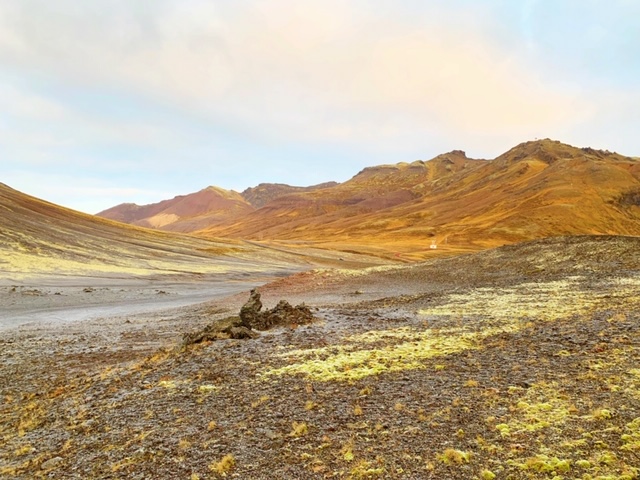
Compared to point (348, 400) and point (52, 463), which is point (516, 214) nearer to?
point (348, 400)

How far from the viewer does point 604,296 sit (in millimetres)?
21594

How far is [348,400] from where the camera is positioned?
992 centimetres

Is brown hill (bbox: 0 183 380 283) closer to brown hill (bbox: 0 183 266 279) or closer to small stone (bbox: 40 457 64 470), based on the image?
brown hill (bbox: 0 183 266 279)

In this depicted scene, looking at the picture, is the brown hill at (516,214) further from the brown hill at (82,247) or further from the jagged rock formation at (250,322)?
the jagged rock formation at (250,322)

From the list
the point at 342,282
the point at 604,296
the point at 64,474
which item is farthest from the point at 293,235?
the point at 64,474

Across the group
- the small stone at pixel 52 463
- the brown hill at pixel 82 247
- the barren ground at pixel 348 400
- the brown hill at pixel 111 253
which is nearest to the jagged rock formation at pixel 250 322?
the barren ground at pixel 348 400

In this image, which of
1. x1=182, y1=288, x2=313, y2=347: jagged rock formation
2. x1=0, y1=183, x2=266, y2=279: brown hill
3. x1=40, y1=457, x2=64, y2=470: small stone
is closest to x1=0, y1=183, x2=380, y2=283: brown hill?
x1=0, y1=183, x2=266, y2=279: brown hill

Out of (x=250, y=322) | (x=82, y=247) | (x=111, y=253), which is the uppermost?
(x=82, y=247)

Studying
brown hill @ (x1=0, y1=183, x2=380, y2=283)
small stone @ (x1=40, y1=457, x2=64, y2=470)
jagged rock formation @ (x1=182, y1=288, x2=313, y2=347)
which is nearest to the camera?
small stone @ (x1=40, y1=457, x2=64, y2=470)

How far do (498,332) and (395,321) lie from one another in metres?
5.41

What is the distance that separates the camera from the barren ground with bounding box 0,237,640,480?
23.3 feet

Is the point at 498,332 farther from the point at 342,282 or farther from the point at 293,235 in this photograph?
the point at 293,235

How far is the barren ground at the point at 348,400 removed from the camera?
710 centimetres

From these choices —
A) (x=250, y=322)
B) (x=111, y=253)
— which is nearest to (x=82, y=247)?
(x=111, y=253)
